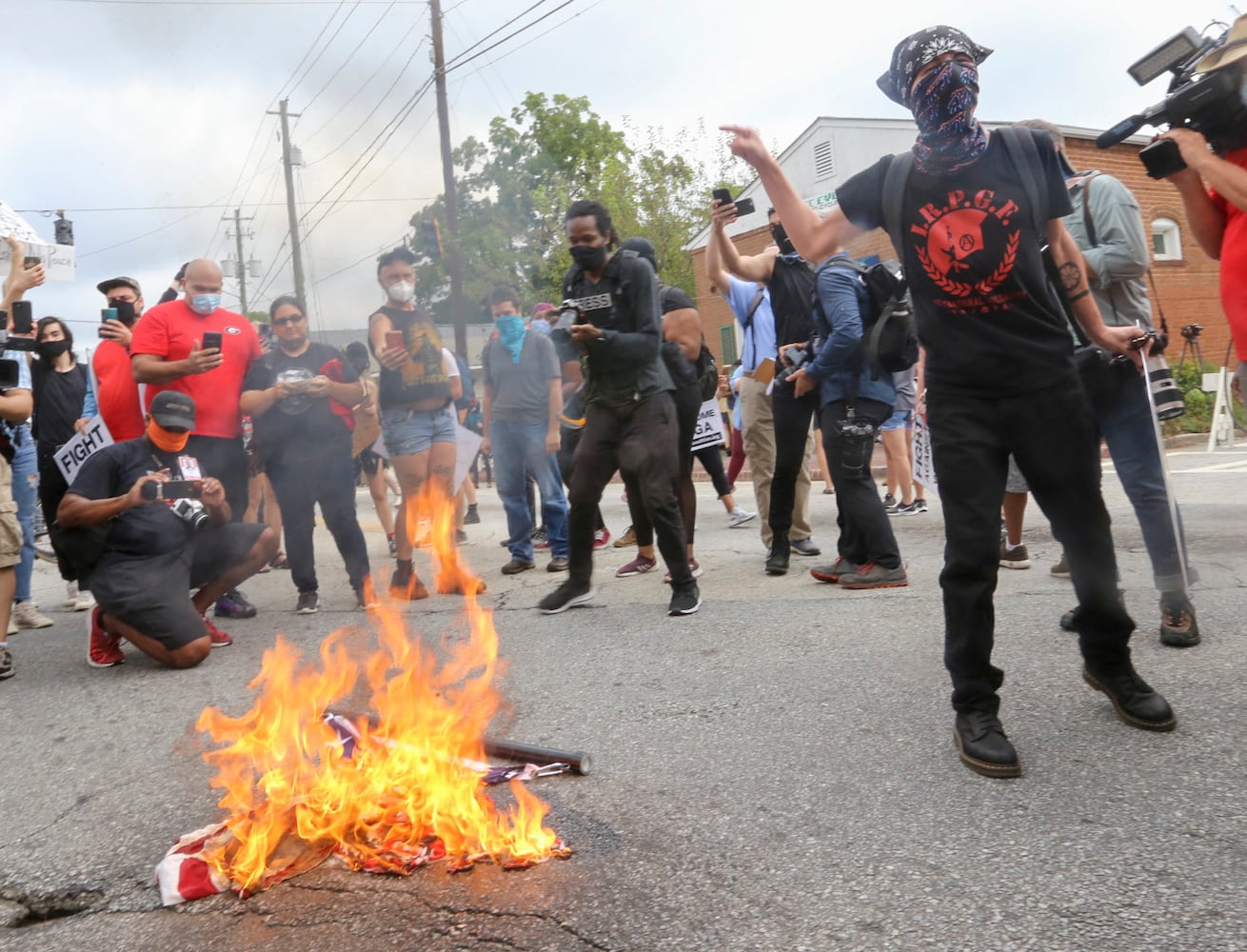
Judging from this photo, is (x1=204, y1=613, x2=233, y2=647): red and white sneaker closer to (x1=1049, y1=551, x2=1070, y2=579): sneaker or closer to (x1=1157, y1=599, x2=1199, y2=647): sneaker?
(x1=1049, y1=551, x2=1070, y2=579): sneaker

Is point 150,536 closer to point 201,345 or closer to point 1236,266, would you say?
point 201,345

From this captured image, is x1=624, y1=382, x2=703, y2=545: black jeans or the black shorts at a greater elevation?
x1=624, y1=382, x2=703, y2=545: black jeans

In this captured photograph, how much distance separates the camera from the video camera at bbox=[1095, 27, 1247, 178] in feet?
9.63

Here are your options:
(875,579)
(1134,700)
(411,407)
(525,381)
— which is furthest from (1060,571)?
(411,407)

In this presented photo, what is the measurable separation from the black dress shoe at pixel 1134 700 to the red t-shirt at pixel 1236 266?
1.02 metres

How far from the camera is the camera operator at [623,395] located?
5.39 m

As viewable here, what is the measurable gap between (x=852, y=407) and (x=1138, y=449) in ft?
6.03

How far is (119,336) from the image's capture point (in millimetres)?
6168

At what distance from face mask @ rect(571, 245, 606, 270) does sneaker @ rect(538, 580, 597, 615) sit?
5.59ft

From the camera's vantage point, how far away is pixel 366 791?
2.67m

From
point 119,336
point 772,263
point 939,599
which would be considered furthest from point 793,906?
point 119,336

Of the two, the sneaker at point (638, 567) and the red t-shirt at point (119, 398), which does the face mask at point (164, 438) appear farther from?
the sneaker at point (638, 567)

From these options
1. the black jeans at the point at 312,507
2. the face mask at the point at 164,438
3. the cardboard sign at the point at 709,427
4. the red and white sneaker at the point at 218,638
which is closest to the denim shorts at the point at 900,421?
the cardboard sign at the point at 709,427

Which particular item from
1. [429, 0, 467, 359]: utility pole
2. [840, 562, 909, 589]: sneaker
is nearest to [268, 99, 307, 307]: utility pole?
[429, 0, 467, 359]: utility pole
